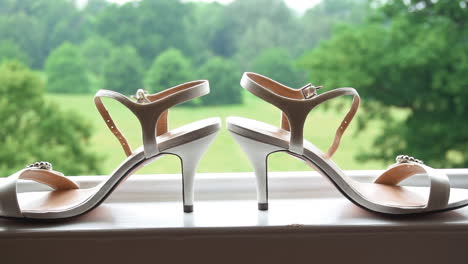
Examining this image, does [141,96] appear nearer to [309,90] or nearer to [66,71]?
[309,90]

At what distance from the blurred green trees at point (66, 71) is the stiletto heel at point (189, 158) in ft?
3.95

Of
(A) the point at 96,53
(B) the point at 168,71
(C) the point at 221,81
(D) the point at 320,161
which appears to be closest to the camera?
(D) the point at 320,161

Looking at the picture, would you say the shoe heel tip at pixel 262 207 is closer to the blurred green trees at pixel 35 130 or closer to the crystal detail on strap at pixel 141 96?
the crystal detail on strap at pixel 141 96

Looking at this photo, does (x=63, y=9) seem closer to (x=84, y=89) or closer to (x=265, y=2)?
(x=84, y=89)

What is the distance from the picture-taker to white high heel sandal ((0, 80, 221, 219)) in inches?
46.9

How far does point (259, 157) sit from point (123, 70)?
3.82ft

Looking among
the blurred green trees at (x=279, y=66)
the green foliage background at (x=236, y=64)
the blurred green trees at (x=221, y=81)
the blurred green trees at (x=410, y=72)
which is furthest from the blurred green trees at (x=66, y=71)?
the blurred green trees at (x=410, y=72)

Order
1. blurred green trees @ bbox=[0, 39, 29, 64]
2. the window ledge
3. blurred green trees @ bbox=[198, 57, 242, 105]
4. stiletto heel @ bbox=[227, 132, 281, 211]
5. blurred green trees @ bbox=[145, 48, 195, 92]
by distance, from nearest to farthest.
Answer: the window ledge, stiletto heel @ bbox=[227, 132, 281, 211], blurred green trees @ bbox=[198, 57, 242, 105], blurred green trees @ bbox=[145, 48, 195, 92], blurred green trees @ bbox=[0, 39, 29, 64]

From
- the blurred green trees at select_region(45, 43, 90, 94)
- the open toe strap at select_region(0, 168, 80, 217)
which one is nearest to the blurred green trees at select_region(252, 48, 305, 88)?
the blurred green trees at select_region(45, 43, 90, 94)


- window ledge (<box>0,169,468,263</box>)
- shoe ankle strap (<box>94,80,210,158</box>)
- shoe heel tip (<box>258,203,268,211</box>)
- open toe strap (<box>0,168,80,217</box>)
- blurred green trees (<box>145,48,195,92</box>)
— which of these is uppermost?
blurred green trees (<box>145,48,195,92</box>)

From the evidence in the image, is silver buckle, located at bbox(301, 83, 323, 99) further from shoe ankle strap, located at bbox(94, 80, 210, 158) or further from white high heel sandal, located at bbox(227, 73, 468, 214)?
shoe ankle strap, located at bbox(94, 80, 210, 158)

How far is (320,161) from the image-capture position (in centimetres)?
125

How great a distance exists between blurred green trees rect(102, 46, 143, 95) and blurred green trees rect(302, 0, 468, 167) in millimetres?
735

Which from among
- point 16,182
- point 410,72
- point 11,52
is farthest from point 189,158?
point 410,72
